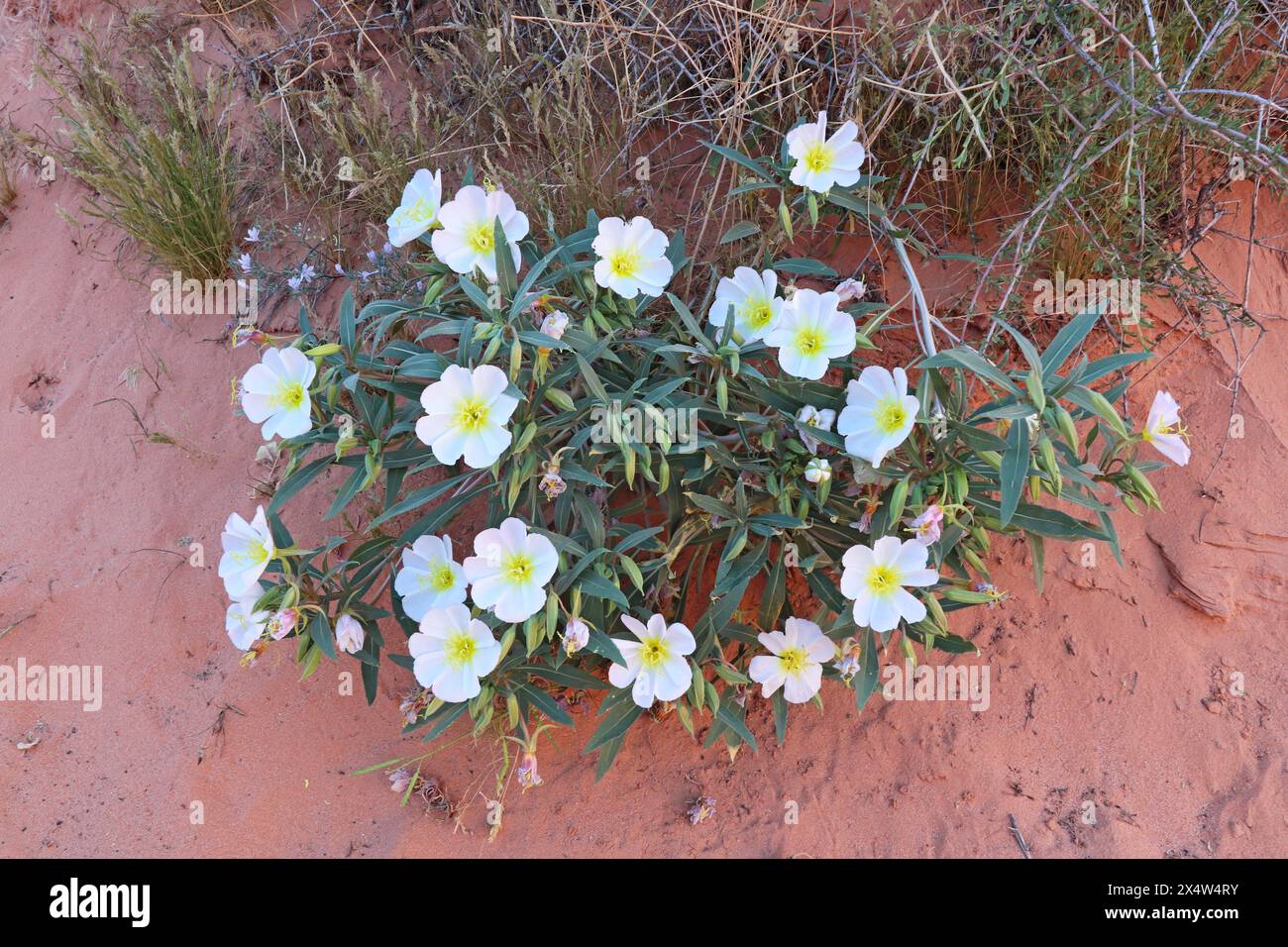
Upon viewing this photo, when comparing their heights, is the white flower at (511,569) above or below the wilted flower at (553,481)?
below

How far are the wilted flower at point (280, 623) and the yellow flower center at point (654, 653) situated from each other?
64 centimetres

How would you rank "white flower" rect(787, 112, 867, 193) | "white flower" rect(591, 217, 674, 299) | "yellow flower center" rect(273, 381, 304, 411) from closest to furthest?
"yellow flower center" rect(273, 381, 304, 411) < "white flower" rect(591, 217, 674, 299) < "white flower" rect(787, 112, 867, 193)

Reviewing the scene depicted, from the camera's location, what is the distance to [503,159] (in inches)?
107

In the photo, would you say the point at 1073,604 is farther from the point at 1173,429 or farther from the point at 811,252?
the point at 811,252

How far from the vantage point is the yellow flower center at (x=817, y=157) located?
1.93 metres

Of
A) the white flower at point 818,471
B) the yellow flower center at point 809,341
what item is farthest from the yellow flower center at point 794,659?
the yellow flower center at point 809,341

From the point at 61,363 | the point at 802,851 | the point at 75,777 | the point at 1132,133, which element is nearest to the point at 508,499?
the point at 802,851

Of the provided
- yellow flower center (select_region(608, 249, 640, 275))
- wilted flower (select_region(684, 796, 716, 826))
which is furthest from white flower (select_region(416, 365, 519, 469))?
wilted flower (select_region(684, 796, 716, 826))

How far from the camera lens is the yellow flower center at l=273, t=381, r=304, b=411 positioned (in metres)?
1.71

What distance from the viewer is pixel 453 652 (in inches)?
67.2

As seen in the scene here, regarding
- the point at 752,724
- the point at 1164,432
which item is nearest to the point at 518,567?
the point at 752,724

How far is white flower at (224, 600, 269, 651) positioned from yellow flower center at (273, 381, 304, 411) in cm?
37

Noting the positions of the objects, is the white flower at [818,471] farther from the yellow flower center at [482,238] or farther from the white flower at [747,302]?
the yellow flower center at [482,238]

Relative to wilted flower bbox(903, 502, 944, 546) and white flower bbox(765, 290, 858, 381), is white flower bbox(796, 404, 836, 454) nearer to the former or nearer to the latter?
white flower bbox(765, 290, 858, 381)
